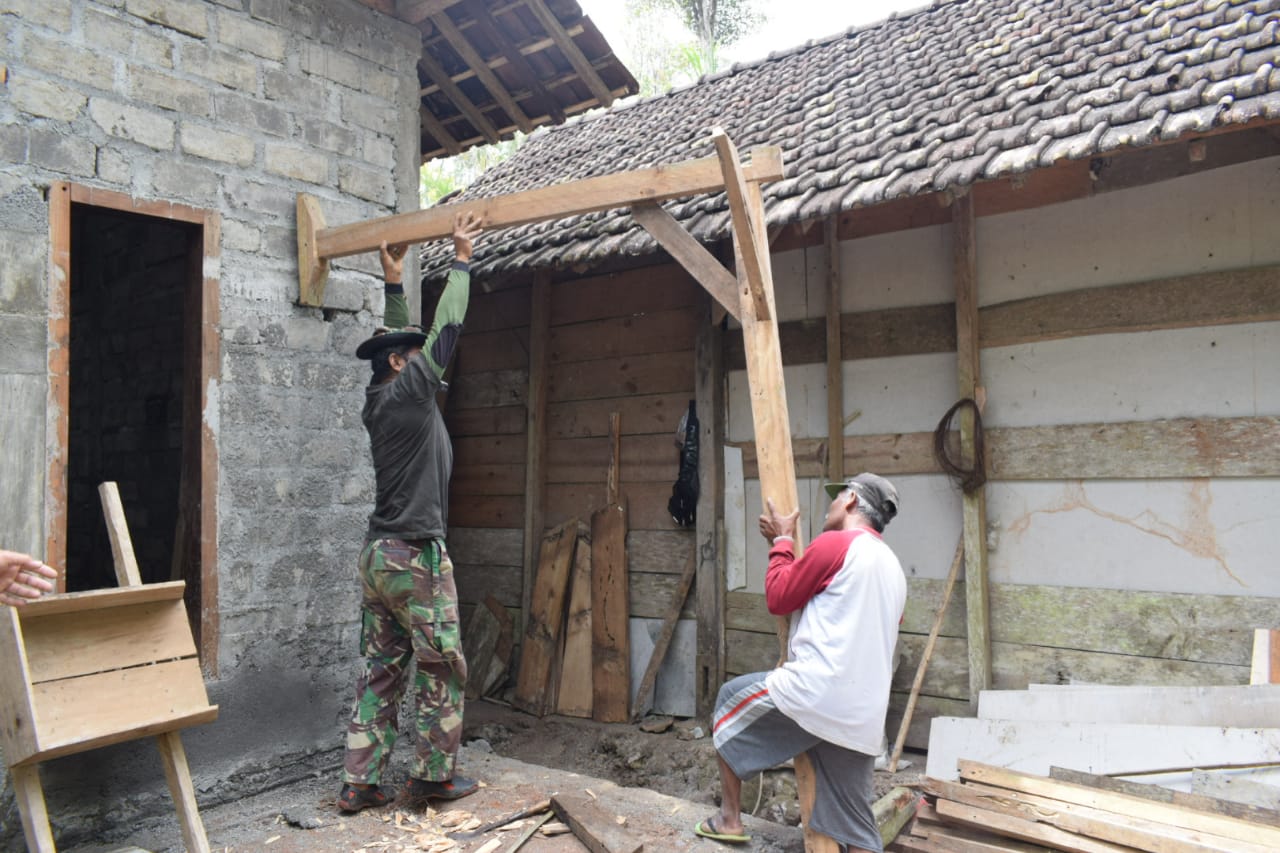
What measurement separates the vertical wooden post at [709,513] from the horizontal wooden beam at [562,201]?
108 inches

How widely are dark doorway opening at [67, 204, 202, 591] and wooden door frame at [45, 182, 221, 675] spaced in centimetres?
143

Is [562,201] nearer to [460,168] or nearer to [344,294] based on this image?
[344,294]

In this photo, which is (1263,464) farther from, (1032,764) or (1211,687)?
(1032,764)

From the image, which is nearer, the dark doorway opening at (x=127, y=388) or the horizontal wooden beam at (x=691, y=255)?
the horizontal wooden beam at (x=691, y=255)

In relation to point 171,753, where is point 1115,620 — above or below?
above

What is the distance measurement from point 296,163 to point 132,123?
2.74 feet

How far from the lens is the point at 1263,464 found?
4.83 metres

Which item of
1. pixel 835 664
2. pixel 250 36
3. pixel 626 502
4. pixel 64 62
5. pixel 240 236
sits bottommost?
pixel 835 664

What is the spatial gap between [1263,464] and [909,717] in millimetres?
2400

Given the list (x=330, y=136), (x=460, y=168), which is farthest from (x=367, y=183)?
(x=460, y=168)

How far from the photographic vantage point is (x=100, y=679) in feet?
11.5

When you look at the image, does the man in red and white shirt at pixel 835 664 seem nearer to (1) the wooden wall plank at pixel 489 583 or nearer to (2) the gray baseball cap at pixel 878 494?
(2) the gray baseball cap at pixel 878 494

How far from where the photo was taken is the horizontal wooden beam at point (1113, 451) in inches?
192

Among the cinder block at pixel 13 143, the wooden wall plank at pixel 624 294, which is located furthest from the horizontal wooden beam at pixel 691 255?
the wooden wall plank at pixel 624 294
